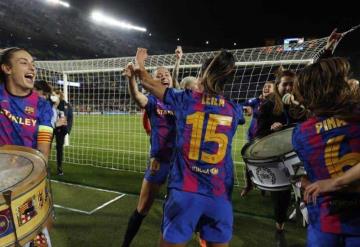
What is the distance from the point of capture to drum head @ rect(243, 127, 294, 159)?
244 centimetres

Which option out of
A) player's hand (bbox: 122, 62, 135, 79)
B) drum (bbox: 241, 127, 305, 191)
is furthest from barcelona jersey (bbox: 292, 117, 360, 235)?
player's hand (bbox: 122, 62, 135, 79)

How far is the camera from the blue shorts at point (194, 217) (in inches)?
81.3

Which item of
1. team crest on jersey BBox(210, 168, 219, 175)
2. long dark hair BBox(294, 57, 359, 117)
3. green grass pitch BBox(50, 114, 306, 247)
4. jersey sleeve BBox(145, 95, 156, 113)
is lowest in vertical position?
green grass pitch BBox(50, 114, 306, 247)

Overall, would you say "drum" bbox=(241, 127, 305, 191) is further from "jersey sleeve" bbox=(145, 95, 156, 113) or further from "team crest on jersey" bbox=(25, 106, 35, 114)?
"team crest on jersey" bbox=(25, 106, 35, 114)

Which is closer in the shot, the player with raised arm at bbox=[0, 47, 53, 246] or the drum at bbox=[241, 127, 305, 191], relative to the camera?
the drum at bbox=[241, 127, 305, 191]

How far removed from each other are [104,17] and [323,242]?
53.1m

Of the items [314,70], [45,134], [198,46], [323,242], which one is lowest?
[323,242]

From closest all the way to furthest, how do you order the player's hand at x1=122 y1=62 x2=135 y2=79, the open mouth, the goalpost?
the player's hand at x1=122 y1=62 x2=135 y2=79
the open mouth
the goalpost

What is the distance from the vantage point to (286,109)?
157 inches

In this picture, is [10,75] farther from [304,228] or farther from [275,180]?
[304,228]

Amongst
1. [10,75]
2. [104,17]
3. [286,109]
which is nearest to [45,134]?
[10,75]

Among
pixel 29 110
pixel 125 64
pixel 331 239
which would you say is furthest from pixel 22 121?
pixel 125 64

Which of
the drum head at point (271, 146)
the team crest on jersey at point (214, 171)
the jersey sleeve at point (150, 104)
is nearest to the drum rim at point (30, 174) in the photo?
the team crest on jersey at point (214, 171)

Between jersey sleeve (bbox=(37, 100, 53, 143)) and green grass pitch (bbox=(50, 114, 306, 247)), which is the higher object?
jersey sleeve (bbox=(37, 100, 53, 143))
